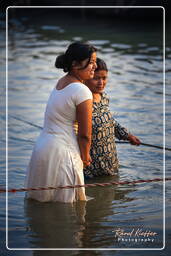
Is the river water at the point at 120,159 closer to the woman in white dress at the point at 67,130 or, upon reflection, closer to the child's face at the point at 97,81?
the woman in white dress at the point at 67,130

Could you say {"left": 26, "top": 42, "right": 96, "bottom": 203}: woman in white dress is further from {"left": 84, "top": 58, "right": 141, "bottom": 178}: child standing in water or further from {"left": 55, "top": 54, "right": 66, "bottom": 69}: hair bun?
{"left": 84, "top": 58, "right": 141, "bottom": 178}: child standing in water

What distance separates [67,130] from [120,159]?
2369 millimetres

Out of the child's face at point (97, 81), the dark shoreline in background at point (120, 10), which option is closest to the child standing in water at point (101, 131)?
the child's face at point (97, 81)

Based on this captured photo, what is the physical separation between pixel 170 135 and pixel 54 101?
343cm

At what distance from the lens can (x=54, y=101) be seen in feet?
16.3

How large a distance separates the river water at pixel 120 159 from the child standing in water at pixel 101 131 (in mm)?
162

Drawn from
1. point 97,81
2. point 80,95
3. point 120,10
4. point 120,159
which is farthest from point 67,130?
point 120,10

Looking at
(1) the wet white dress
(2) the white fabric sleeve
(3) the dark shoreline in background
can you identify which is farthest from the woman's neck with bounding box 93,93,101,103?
(3) the dark shoreline in background

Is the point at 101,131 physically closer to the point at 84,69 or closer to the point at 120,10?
the point at 84,69

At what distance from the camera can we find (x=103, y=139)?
A: 20.0ft

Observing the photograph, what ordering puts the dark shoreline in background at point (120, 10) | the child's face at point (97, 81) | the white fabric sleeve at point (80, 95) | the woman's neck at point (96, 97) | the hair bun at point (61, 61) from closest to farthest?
the white fabric sleeve at point (80, 95), the hair bun at point (61, 61), the child's face at point (97, 81), the woman's neck at point (96, 97), the dark shoreline in background at point (120, 10)

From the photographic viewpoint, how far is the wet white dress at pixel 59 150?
495cm

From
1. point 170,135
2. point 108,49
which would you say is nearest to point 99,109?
point 170,135

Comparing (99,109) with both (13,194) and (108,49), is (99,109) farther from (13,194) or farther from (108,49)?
(108,49)
